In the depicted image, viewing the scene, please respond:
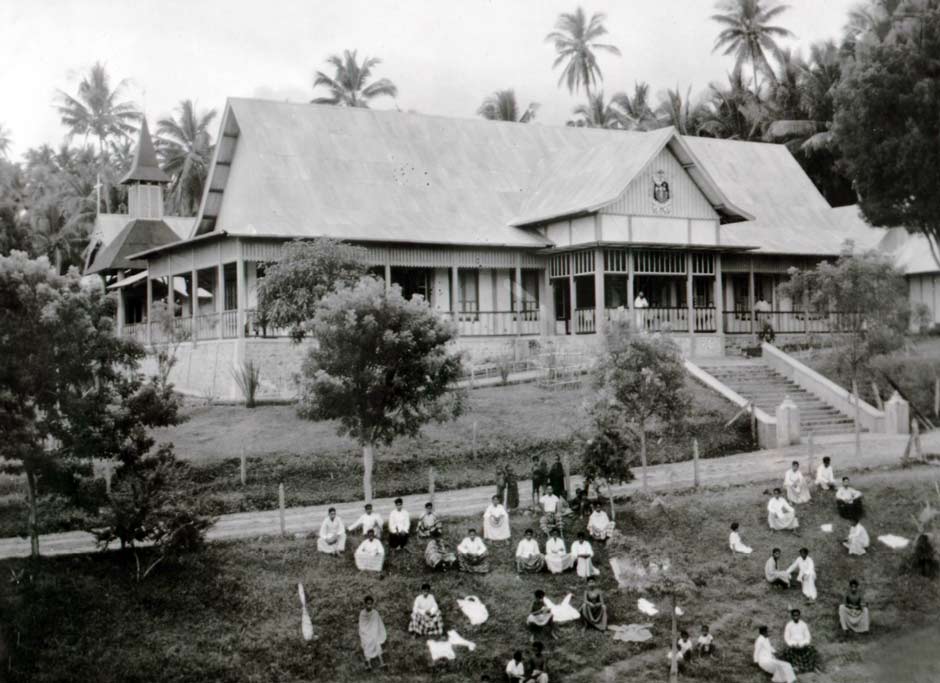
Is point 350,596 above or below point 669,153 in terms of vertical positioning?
below

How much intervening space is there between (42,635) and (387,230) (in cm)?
1863

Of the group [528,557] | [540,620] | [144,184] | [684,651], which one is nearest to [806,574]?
[684,651]

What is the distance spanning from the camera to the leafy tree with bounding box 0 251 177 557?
628 inches

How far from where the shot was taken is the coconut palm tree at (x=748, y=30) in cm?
3531

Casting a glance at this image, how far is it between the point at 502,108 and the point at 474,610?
42.8 m

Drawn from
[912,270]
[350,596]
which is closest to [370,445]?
[350,596]

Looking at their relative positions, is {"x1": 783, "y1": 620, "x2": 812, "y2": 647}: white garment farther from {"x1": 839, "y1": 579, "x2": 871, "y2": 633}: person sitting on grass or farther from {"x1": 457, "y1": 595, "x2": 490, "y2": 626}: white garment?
{"x1": 457, "y1": 595, "x2": 490, "y2": 626}: white garment

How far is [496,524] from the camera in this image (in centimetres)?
1858

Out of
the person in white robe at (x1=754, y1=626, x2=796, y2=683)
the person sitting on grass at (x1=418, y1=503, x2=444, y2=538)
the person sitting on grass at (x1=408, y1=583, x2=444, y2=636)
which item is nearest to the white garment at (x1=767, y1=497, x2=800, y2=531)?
the person in white robe at (x1=754, y1=626, x2=796, y2=683)

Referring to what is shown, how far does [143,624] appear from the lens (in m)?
15.4

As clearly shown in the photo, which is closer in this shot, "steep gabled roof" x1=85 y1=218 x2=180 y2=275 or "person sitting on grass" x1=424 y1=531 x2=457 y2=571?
"person sitting on grass" x1=424 y1=531 x2=457 y2=571

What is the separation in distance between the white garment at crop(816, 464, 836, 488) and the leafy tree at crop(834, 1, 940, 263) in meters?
11.7

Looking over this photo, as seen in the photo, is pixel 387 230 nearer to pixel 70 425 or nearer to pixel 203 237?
pixel 203 237

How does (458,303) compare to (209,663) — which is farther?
(458,303)
